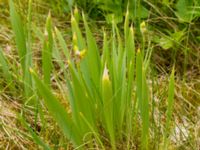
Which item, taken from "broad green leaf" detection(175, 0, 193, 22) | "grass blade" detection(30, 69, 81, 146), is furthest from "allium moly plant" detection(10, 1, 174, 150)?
"broad green leaf" detection(175, 0, 193, 22)

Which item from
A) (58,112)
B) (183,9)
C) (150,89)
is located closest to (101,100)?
(58,112)

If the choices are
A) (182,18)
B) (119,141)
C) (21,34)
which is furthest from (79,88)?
(182,18)

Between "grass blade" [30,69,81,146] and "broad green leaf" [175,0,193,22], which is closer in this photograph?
"grass blade" [30,69,81,146]

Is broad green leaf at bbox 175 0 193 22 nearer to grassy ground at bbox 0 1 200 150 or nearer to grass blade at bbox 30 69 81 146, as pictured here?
grassy ground at bbox 0 1 200 150

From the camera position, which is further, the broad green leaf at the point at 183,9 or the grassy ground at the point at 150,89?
the broad green leaf at the point at 183,9

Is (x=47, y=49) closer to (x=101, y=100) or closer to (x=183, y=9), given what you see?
(x=101, y=100)

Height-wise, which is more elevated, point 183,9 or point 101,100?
point 183,9

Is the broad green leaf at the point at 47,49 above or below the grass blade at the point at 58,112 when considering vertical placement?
above

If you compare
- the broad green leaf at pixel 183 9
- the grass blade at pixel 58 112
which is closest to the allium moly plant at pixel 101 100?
the grass blade at pixel 58 112

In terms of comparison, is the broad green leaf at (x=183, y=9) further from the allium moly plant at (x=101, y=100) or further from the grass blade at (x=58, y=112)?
the grass blade at (x=58, y=112)
